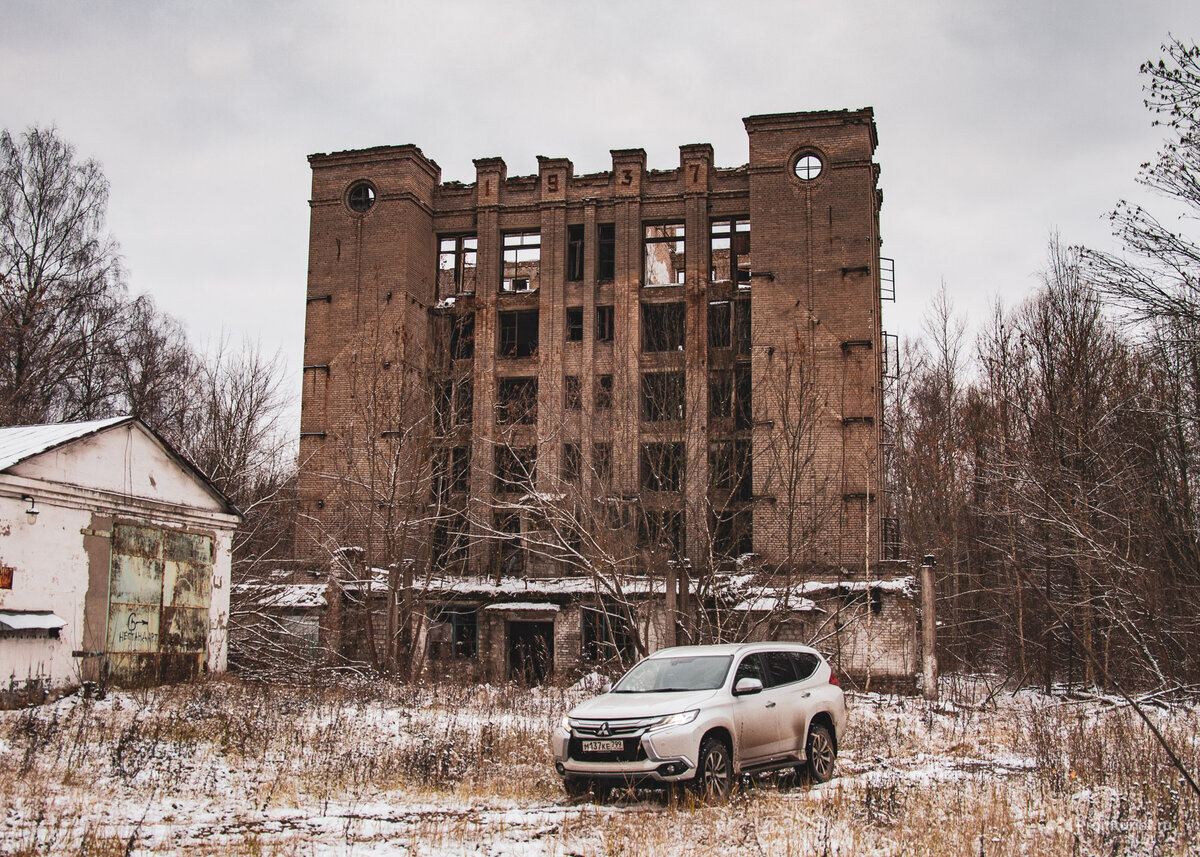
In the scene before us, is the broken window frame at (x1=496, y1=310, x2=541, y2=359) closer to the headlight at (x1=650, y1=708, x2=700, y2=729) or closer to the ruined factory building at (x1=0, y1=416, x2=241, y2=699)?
the ruined factory building at (x1=0, y1=416, x2=241, y2=699)

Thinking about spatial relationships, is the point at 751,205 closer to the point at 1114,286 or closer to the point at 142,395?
the point at 1114,286

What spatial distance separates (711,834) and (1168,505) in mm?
23128

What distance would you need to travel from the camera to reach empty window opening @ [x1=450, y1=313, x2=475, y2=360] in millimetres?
36375

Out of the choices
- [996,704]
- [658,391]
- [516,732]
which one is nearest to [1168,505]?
[996,704]

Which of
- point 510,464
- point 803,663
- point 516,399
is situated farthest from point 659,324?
point 803,663

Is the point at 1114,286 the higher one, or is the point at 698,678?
the point at 1114,286

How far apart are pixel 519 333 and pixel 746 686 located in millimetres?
27483

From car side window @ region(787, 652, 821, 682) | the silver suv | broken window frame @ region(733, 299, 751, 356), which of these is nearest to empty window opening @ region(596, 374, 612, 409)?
broken window frame @ region(733, 299, 751, 356)

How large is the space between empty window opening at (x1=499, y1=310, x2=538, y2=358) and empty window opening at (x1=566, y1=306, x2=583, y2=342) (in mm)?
1326

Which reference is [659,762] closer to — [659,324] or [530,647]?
[530,647]

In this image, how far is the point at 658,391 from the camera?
103ft

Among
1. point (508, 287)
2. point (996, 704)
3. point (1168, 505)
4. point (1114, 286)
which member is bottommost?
point (996, 704)

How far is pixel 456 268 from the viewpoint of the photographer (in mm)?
37938

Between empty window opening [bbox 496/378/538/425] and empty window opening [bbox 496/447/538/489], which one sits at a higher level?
empty window opening [bbox 496/378/538/425]
